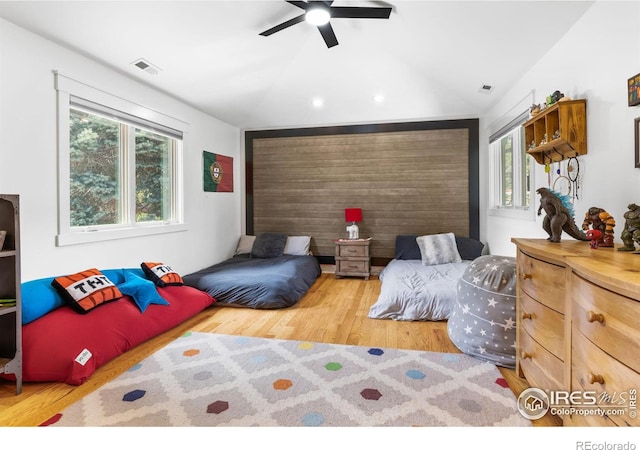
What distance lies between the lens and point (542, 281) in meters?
1.67

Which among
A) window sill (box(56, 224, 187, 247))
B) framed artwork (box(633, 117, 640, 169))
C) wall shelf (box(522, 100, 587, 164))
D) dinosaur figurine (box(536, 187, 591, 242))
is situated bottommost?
window sill (box(56, 224, 187, 247))

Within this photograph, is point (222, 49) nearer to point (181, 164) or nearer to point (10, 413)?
point (181, 164)

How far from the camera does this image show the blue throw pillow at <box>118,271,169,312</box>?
279 centimetres

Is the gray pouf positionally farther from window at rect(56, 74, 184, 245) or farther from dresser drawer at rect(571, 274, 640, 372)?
window at rect(56, 74, 184, 245)

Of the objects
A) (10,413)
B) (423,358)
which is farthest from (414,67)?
(10,413)

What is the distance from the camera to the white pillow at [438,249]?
428 cm

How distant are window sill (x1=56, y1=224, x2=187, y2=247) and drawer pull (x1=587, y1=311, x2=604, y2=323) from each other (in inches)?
130

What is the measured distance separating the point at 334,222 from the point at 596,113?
3543 mm

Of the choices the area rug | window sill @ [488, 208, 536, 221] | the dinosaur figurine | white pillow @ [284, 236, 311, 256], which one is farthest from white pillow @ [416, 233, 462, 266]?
the dinosaur figurine

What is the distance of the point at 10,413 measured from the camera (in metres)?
1.72

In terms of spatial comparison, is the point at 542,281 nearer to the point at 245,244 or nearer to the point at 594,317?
the point at 594,317

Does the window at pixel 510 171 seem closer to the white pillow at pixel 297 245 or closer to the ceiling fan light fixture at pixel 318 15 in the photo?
the ceiling fan light fixture at pixel 318 15

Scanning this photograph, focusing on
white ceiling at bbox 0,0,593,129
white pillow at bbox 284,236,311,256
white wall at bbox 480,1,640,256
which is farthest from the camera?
white pillow at bbox 284,236,311,256

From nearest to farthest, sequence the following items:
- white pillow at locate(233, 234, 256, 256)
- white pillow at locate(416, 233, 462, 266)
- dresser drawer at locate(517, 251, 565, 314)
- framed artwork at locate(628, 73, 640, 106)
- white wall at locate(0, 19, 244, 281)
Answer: dresser drawer at locate(517, 251, 565, 314)
framed artwork at locate(628, 73, 640, 106)
white wall at locate(0, 19, 244, 281)
white pillow at locate(416, 233, 462, 266)
white pillow at locate(233, 234, 256, 256)
